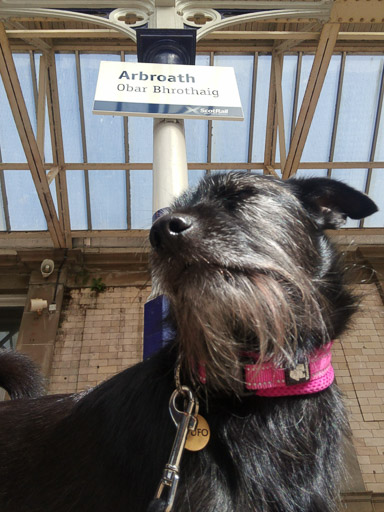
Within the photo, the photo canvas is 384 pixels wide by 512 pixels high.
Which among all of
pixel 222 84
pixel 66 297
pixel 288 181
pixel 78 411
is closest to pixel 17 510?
pixel 78 411

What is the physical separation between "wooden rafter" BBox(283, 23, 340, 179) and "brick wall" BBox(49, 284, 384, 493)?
3284 mm

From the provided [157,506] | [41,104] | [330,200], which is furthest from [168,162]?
[41,104]

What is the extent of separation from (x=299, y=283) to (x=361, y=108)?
33.0 ft

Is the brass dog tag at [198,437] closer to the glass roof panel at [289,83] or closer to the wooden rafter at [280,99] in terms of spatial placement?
the wooden rafter at [280,99]

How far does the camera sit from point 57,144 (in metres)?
10.2

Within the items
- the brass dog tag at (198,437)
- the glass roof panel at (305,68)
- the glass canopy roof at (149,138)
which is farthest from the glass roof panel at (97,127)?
the brass dog tag at (198,437)

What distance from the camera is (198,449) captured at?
1.56 m

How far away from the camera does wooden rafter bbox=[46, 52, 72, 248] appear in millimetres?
9609

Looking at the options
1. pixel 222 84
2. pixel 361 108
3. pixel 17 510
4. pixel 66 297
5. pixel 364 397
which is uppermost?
pixel 361 108

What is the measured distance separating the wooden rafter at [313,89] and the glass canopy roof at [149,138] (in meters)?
1.69

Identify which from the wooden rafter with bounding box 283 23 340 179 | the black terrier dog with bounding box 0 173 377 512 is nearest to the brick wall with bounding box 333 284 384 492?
the wooden rafter with bounding box 283 23 340 179

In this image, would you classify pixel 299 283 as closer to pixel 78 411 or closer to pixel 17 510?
pixel 78 411

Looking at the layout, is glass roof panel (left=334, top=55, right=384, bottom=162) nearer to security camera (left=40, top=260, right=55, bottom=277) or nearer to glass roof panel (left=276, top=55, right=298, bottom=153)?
glass roof panel (left=276, top=55, right=298, bottom=153)

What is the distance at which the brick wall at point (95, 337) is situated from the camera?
9617 mm
